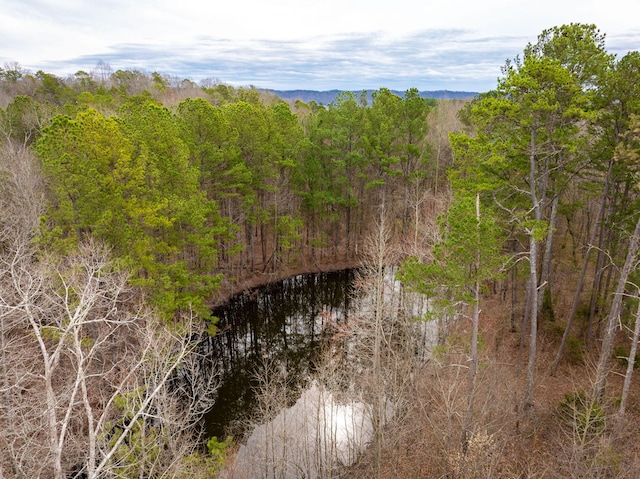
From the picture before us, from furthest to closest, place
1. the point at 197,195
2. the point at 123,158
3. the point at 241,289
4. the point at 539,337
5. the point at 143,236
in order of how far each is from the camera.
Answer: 1. the point at 241,289
2. the point at 539,337
3. the point at 197,195
4. the point at 143,236
5. the point at 123,158

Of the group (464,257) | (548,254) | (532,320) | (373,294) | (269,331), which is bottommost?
(269,331)

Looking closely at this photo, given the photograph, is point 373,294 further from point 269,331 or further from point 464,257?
point 269,331

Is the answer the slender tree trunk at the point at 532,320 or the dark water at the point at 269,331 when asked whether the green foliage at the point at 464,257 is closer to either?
the slender tree trunk at the point at 532,320

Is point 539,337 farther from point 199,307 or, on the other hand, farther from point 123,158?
point 123,158

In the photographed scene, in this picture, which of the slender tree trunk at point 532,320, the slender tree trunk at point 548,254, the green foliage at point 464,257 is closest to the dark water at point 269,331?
the slender tree trunk at point 532,320

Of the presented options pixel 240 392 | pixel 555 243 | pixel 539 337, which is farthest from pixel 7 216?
pixel 555 243

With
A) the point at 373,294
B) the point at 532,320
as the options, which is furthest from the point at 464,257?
the point at 373,294
